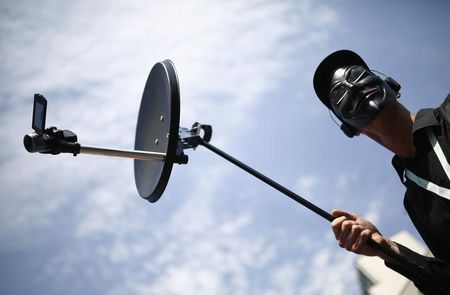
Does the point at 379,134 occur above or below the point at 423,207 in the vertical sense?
above

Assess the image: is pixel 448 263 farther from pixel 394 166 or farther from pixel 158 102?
pixel 158 102

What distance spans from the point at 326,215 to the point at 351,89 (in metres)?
1.50

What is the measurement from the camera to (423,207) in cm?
304

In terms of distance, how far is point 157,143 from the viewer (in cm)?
356

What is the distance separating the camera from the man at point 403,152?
273 cm

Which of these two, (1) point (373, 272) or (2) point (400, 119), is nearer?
(2) point (400, 119)

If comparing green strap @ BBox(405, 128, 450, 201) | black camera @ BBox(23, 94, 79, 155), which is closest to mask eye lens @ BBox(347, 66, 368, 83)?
green strap @ BBox(405, 128, 450, 201)

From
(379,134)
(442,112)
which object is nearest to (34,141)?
(379,134)

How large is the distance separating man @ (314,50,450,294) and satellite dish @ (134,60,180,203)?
1.75 metres

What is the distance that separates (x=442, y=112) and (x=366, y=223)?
51.0 inches

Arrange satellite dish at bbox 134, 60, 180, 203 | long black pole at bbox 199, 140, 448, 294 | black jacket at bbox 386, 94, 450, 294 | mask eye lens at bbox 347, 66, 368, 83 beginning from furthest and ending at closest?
mask eye lens at bbox 347, 66, 368, 83, satellite dish at bbox 134, 60, 180, 203, black jacket at bbox 386, 94, 450, 294, long black pole at bbox 199, 140, 448, 294

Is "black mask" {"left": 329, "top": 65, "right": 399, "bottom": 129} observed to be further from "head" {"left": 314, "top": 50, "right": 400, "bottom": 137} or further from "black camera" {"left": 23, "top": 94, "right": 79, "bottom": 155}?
"black camera" {"left": 23, "top": 94, "right": 79, "bottom": 155}

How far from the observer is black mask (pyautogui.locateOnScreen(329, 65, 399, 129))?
334cm

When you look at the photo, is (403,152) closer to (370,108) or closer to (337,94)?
(370,108)
